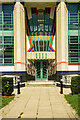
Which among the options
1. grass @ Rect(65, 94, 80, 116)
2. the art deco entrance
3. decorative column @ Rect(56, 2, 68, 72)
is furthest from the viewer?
the art deco entrance

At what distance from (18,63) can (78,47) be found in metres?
9.35

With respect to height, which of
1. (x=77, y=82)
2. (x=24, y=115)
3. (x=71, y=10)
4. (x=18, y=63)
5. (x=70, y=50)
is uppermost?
(x=71, y=10)

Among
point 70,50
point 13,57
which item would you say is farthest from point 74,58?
point 13,57

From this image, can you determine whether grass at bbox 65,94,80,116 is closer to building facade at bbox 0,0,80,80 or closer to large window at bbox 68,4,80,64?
building facade at bbox 0,0,80,80

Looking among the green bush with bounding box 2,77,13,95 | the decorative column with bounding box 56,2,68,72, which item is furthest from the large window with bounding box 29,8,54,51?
the green bush with bounding box 2,77,13,95

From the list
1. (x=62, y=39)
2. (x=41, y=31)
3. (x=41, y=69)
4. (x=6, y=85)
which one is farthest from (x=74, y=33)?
(x=6, y=85)

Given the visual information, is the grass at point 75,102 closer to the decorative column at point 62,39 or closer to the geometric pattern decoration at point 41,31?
the decorative column at point 62,39

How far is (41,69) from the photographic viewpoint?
22500 mm

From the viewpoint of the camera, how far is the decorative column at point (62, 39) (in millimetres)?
20053

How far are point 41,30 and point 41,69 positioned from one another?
21.7 feet

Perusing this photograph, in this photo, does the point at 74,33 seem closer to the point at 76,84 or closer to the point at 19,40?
the point at 19,40

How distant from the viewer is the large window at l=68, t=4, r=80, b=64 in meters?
21.3

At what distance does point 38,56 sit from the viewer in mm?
21625

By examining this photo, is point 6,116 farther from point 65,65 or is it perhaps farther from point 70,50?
point 70,50
